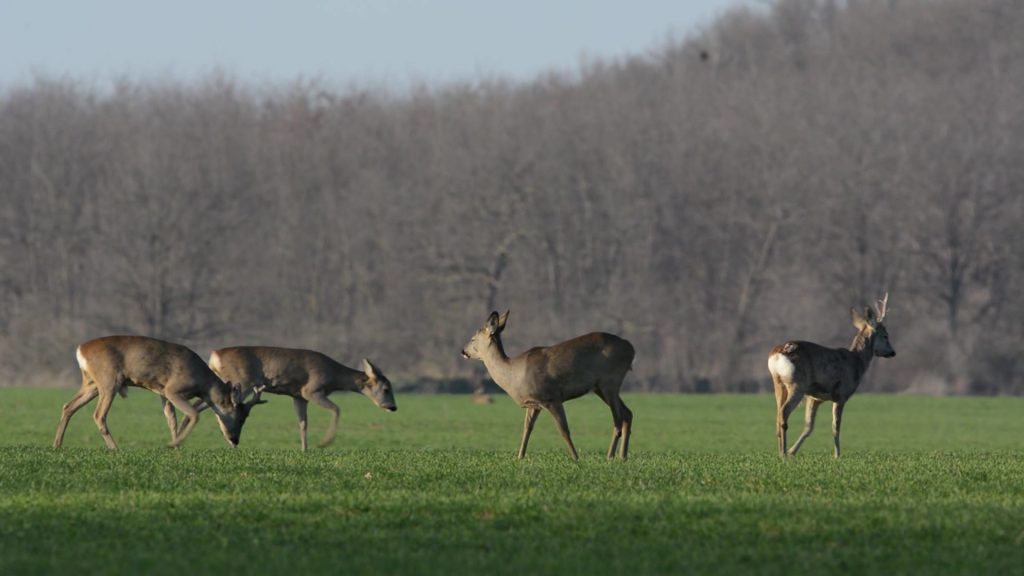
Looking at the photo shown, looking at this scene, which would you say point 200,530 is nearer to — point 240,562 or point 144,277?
point 240,562

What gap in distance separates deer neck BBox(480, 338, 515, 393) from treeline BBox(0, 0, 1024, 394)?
5092 centimetres

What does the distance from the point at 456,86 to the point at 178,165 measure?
26.6 metres

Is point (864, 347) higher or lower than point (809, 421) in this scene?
higher

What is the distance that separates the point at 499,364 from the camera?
19266mm

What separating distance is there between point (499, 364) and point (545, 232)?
60972mm

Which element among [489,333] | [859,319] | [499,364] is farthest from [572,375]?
[859,319]

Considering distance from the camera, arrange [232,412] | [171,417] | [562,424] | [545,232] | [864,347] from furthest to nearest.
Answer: [545,232]
[864,347]
[171,417]
[232,412]
[562,424]

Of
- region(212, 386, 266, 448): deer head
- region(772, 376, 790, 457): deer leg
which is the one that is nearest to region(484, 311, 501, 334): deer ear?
region(212, 386, 266, 448): deer head

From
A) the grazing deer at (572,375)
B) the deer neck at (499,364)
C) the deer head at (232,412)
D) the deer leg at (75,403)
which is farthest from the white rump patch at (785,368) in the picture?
the deer leg at (75,403)

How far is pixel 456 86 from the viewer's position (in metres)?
102

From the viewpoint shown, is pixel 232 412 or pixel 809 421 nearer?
pixel 809 421

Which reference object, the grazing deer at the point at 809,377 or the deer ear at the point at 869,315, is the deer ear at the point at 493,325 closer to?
the grazing deer at the point at 809,377

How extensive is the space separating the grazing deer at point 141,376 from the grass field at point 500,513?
2.95 feet

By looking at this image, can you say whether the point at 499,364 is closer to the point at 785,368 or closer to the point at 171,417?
the point at 785,368
